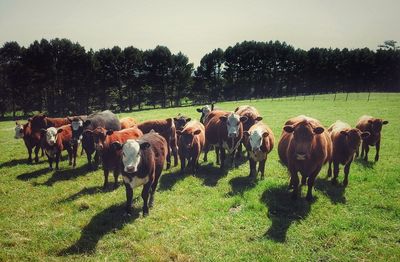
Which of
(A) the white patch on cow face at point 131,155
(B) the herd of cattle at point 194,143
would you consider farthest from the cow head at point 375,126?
(A) the white patch on cow face at point 131,155

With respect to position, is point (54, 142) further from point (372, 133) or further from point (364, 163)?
point (372, 133)

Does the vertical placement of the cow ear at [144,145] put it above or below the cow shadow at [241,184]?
above

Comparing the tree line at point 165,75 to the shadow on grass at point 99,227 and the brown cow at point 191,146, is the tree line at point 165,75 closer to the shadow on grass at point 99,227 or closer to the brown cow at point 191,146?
the brown cow at point 191,146

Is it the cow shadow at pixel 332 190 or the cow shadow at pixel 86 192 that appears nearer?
the cow shadow at pixel 332 190

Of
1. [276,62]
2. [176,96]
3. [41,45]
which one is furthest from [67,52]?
[276,62]

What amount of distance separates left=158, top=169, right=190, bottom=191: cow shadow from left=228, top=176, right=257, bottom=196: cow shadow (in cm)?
193

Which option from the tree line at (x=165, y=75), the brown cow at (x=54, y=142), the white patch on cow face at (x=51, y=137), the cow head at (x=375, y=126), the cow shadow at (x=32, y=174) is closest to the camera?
the cow shadow at (x=32, y=174)

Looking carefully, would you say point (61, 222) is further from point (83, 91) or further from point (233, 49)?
point (233, 49)

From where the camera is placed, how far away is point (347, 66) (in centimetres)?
8400

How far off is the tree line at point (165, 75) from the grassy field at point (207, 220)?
136 feet

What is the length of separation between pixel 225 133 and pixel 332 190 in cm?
464

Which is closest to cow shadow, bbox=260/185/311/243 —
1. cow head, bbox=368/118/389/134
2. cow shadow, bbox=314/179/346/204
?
cow shadow, bbox=314/179/346/204

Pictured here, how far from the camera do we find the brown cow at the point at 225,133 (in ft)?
38.9

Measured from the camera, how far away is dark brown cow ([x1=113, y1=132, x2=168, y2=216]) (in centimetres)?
750
